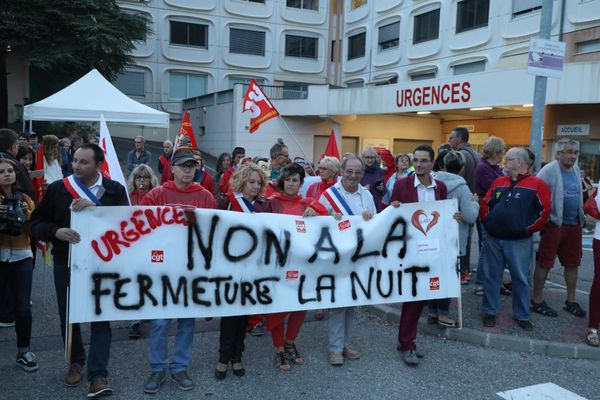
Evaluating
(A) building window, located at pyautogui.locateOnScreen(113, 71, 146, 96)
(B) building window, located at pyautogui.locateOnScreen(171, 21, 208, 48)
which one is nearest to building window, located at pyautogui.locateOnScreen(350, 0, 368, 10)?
(B) building window, located at pyautogui.locateOnScreen(171, 21, 208, 48)

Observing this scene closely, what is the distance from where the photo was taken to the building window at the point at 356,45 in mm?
33156

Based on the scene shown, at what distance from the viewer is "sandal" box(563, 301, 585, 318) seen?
5875 mm

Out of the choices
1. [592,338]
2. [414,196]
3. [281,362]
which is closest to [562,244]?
[592,338]

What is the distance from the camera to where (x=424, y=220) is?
189 inches

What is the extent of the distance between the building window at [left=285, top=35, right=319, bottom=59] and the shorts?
32.7m

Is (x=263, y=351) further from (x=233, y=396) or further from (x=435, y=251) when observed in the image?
(x=435, y=251)

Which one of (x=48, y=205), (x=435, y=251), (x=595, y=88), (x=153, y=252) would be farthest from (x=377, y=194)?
(x=595, y=88)

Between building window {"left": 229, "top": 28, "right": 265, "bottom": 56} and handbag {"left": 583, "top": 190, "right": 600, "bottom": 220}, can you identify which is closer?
handbag {"left": 583, "top": 190, "right": 600, "bottom": 220}

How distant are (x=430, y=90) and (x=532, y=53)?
14.0 m

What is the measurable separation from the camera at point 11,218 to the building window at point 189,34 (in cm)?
3209

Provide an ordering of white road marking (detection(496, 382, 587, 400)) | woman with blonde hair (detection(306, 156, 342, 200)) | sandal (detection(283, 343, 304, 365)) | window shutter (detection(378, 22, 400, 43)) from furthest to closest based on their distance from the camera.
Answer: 1. window shutter (detection(378, 22, 400, 43))
2. woman with blonde hair (detection(306, 156, 342, 200))
3. sandal (detection(283, 343, 304, 365))
4. white road marking (detection(496, 382, 587, 400))

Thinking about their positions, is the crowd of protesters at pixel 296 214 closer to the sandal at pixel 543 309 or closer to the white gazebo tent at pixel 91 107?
the sandal at pixel 543 309

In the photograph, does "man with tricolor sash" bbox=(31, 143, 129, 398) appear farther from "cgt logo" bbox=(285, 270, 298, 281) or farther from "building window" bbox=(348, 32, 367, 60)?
"building window" bbox=(348, 32, 367, 60)

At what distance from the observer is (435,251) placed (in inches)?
192
